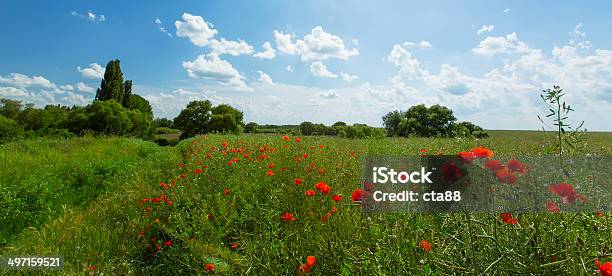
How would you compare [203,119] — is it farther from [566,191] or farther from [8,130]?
[566,191]

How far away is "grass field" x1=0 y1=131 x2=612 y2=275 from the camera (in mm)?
1729

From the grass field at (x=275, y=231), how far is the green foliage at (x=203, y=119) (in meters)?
30.8

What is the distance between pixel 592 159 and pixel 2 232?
713cm

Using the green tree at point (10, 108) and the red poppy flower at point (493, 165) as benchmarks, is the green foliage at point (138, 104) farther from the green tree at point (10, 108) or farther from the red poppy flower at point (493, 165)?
the red poppy flower at point (493, 165)

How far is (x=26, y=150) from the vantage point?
1227cm

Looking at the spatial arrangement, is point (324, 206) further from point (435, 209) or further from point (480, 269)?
A: point (480, 269)

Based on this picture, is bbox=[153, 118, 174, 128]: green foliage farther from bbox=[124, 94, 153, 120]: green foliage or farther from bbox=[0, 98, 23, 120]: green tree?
bbox=[0, 98, 23, 120]: green tree

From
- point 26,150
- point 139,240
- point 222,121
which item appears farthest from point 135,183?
point 222,121

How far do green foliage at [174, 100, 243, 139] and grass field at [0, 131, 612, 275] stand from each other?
3083 centimetres

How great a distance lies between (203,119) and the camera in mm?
40469

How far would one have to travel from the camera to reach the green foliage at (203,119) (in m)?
38.6

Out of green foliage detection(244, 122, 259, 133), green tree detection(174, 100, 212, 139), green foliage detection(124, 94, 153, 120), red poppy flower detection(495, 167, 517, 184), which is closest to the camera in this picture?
red poppy flower detection(495, 167, 517, 184)

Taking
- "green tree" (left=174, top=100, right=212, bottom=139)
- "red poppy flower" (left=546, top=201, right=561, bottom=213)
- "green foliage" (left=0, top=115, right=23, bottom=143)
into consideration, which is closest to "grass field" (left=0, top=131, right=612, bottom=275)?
"red poppy flower" (left=546, top=201, right=561, bottom=213)

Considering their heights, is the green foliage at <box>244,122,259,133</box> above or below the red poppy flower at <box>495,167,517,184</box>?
above
